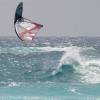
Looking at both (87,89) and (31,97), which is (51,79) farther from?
(31,97)

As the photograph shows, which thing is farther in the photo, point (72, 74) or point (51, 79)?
point (72, 74)

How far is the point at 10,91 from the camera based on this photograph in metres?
39.9

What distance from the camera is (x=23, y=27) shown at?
1423cm

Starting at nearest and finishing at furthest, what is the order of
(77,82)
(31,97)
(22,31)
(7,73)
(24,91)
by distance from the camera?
1. (22,31)
2. (31,97)
3. (24,91)
4. (77,82)
5. (7,73)

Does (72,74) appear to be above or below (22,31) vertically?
below

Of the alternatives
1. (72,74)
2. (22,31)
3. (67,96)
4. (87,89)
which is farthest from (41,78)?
(22,31)

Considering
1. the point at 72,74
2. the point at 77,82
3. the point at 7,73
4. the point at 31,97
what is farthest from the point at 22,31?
the point at 7,73

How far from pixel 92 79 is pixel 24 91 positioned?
13073 mm

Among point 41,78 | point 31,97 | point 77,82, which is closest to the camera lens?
point 31,97

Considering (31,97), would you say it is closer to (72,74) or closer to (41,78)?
(41,78)

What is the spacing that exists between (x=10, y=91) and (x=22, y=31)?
2601 cm

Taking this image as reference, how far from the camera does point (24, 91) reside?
3956cm

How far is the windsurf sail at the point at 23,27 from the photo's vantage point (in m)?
13.9

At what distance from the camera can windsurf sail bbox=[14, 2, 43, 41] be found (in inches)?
549
